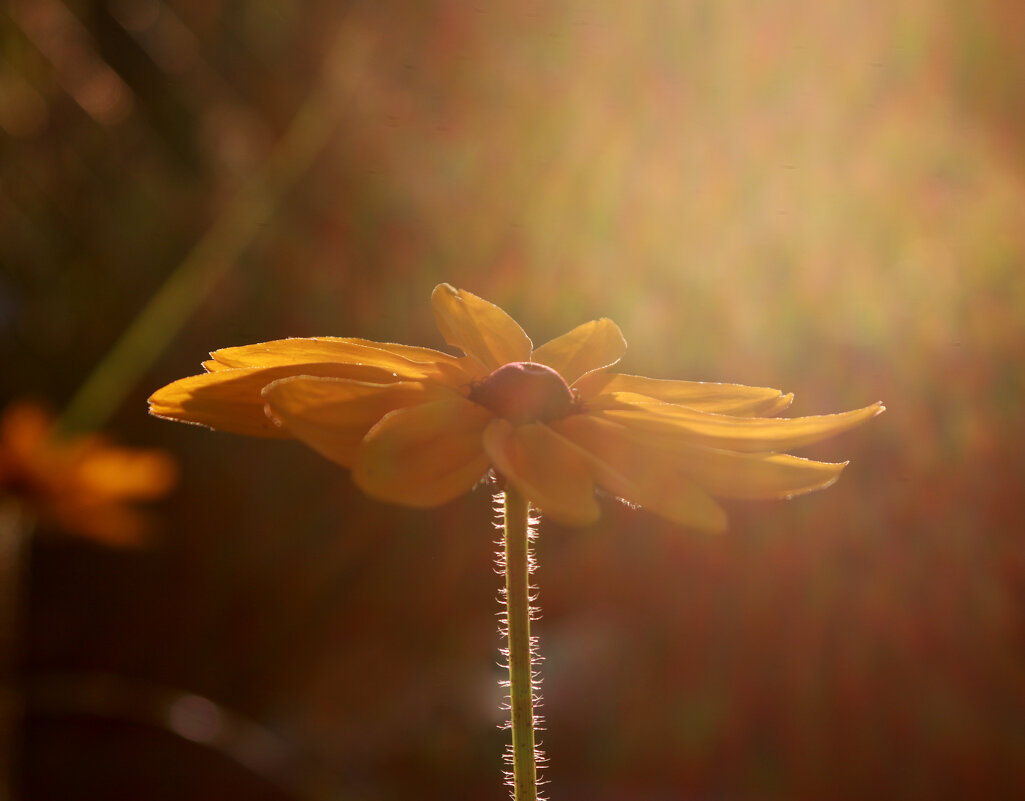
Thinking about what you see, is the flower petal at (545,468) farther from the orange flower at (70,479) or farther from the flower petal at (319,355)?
the orange flower at (70,479)

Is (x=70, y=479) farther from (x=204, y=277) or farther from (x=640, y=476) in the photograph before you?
(x=640, y=476)

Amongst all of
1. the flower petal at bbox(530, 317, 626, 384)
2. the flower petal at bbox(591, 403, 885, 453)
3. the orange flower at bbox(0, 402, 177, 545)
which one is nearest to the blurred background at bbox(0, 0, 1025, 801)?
the orange flower at bbox(0, 402, 177, 545)

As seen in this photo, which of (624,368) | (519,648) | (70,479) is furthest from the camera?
(624,368)

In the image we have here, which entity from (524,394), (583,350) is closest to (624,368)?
(583,350)

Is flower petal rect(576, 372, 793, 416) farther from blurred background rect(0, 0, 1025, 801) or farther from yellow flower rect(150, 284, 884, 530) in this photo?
blurred background rect(0, 0, 1025, 801)

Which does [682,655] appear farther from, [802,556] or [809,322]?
[809,322]

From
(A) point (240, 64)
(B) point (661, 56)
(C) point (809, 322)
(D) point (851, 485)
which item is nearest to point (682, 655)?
(D) point (851, 485)

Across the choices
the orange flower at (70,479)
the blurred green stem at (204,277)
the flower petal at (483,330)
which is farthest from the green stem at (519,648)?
the orange flower at (70,479)
